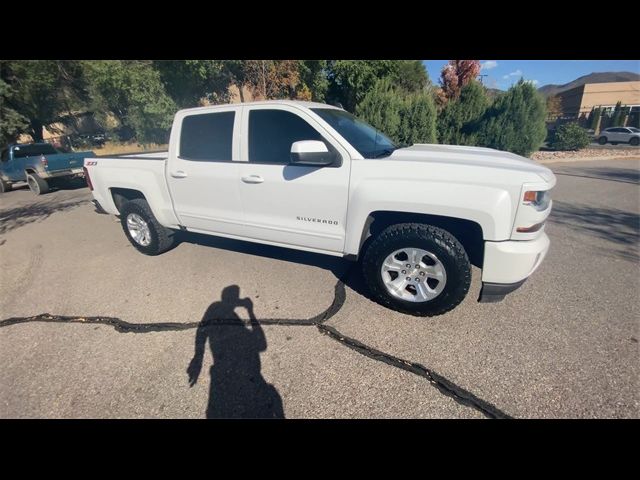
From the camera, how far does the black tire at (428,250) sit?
8.46 feet

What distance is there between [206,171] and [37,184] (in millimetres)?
9743

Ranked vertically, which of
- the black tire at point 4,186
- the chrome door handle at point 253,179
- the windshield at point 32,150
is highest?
the chrome door handle at point 253,179

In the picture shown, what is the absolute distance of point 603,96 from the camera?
1563 inches

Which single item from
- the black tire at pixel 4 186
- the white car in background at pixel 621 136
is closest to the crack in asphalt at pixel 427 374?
the black tire at pixel 4 186

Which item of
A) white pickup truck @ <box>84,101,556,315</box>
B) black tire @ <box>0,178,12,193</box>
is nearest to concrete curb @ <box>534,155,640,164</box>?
white pickup truck @ <box>84,101,556,315</box>

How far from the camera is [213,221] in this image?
368 cm

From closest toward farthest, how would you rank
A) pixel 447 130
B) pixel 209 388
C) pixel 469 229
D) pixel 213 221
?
1. pixel 209 388
2. pixel 469 229
3. pixel 213 221
4. pixel 447 130

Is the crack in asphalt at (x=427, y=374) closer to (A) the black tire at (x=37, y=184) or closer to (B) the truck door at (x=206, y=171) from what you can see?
(B) the truck door at (x=206, y=171)

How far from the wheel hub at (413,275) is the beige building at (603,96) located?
49.0 metres

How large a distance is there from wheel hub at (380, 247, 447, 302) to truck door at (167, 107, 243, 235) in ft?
5.93

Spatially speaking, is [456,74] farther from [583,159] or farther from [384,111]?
[384,111]
